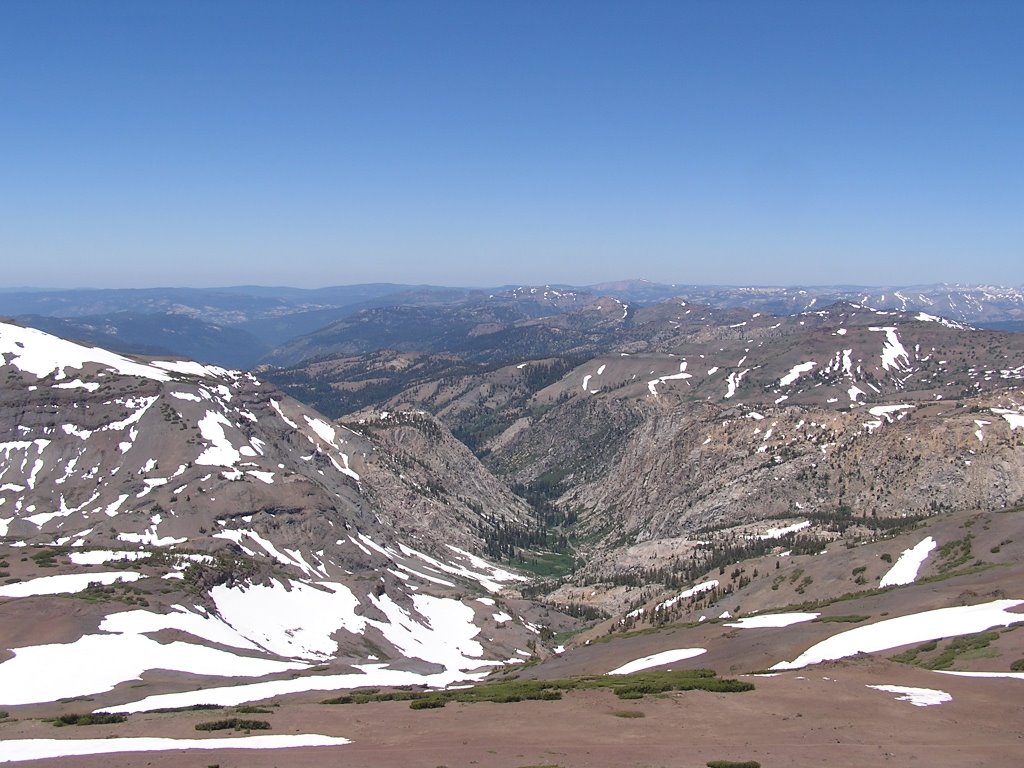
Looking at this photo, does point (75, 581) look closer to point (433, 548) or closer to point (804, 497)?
point (433, 548)

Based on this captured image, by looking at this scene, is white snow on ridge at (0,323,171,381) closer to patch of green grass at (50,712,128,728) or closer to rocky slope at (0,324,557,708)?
rocky slope at (0,324,557,708)

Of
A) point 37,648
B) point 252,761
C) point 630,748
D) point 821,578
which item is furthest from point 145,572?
point 821,578

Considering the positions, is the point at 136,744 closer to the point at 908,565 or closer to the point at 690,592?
the point at 908,565

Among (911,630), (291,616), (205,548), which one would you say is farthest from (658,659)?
(205,548)

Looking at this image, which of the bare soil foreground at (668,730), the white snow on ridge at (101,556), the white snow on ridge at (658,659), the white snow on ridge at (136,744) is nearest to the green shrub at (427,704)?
the bare soil foreground at (668,730)

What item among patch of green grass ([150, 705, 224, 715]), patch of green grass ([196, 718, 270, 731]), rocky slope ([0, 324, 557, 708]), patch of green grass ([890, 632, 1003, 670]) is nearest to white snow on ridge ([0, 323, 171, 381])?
rocky slope ([0, 324, 557, 708])

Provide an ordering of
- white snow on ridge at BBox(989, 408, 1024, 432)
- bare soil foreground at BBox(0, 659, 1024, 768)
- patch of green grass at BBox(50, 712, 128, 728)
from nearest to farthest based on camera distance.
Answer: bare soil foreground at BBox(0, 659, 1024, 768) < patch of green grass at BBox(50, 712, 128, 728) < white snow on ridge at BBox(989, 408, 1024, 432)
